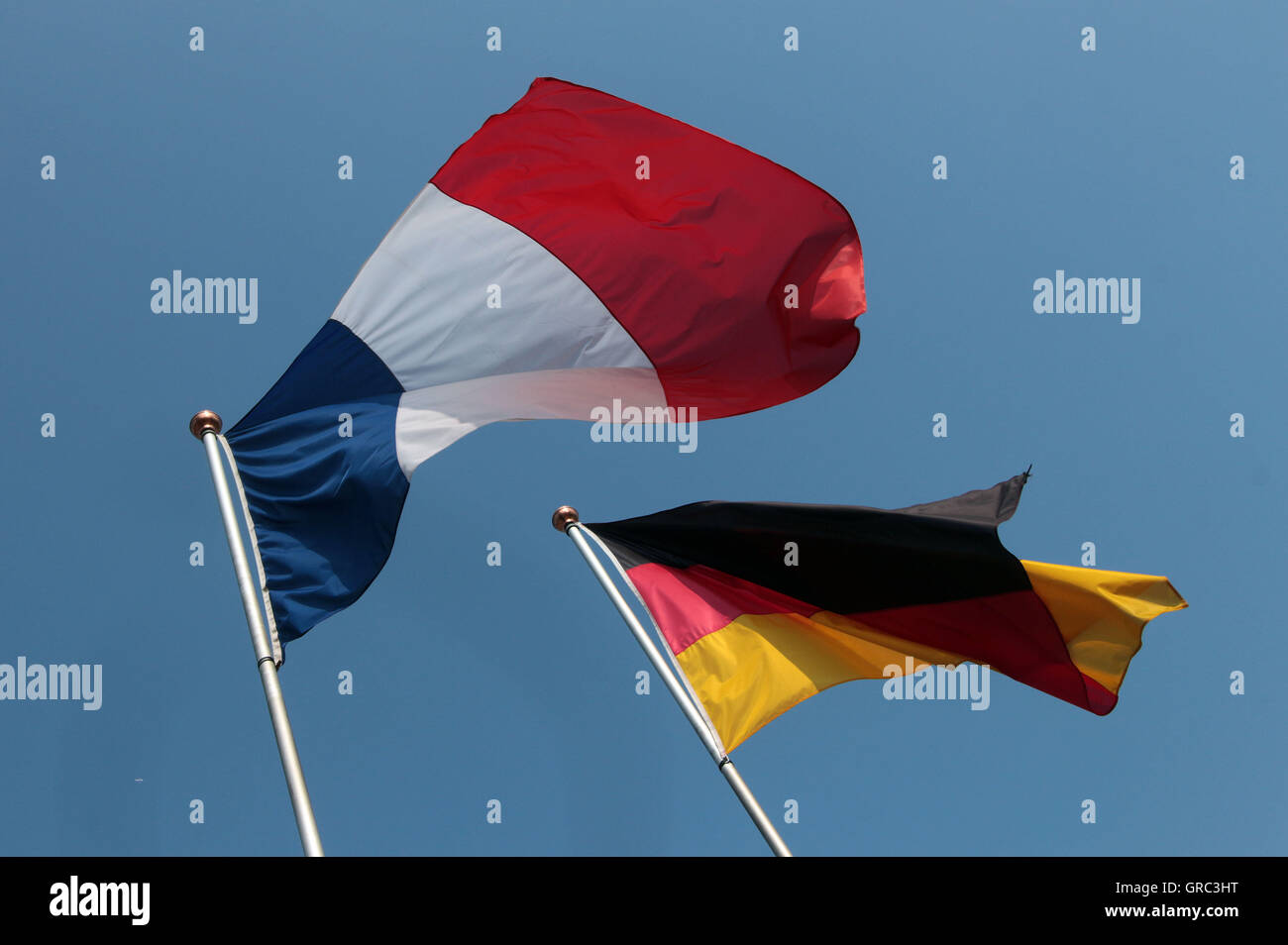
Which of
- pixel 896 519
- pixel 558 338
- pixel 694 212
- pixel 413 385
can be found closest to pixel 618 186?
pixel 694 212

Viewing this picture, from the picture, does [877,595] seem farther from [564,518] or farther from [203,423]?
[203,423]

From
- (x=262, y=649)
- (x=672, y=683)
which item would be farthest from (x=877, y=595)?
(x=262, y=649)

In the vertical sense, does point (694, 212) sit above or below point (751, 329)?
above

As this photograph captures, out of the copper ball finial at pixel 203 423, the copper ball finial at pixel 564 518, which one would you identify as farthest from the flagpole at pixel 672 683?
the copper ball finial at pixel 203 423

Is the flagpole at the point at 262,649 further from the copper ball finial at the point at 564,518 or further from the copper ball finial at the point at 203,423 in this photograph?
the copper ball finial at the point at 564,518

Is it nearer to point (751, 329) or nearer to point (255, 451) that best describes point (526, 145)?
point (751, 329)

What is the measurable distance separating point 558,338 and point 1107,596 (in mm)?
6745

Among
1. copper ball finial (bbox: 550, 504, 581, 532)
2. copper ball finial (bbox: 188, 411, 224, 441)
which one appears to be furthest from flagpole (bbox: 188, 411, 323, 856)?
copper ball finial (bbox: 550, 504, 581, 532)

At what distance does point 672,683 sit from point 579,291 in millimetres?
4665

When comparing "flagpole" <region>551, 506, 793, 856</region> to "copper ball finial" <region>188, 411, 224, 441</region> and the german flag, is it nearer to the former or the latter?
the german flag

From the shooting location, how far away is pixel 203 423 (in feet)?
43.4

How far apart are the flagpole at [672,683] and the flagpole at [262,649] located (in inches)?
170

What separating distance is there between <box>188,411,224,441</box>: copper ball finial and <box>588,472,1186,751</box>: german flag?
4564 millimetres

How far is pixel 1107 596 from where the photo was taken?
14.4m
